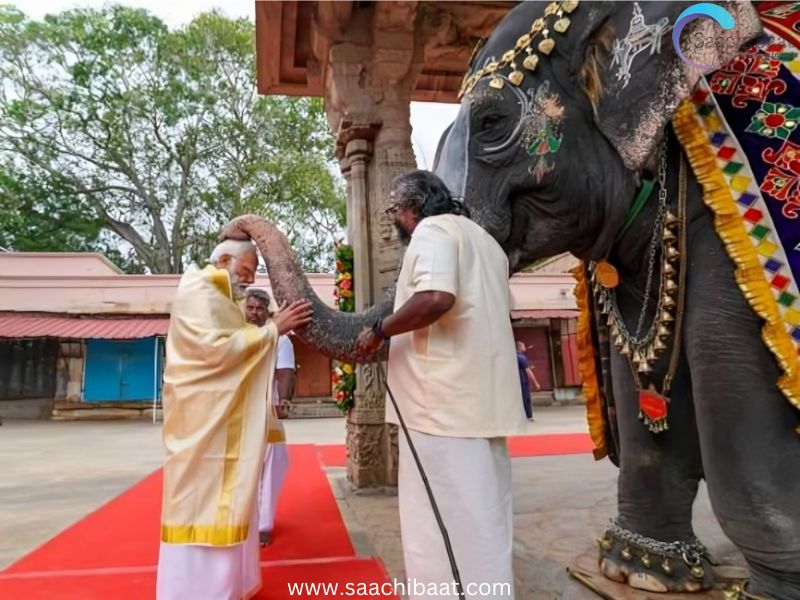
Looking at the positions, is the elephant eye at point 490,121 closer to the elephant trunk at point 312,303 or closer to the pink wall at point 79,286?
the elephant trunk at point 312,303

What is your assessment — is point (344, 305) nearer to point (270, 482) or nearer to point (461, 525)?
point (270, 482)

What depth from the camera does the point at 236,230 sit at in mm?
2227

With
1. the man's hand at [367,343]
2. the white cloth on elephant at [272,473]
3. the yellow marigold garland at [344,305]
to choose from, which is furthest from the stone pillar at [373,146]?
the man's hand at [367,343]

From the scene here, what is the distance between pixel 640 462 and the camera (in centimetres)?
239

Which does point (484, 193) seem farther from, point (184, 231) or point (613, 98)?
point (184, 231)

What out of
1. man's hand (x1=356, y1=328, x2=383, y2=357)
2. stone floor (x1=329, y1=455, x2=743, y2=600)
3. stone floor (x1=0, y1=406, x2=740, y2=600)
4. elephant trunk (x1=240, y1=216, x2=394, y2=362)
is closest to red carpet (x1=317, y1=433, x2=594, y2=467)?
stone floor (x1=0, y1=406, x2=740, y2=600)

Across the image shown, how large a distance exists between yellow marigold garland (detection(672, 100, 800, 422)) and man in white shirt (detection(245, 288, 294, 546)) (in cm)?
185

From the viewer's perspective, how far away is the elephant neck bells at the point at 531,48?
6.81 ft

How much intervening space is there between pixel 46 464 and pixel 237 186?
38.0ft

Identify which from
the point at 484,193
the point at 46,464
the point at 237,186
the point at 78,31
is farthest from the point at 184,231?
the point at 484,193

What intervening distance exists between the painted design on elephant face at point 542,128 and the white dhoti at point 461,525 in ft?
3.06

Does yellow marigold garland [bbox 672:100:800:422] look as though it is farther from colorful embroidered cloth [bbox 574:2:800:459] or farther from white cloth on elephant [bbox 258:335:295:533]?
white cloth on elephant [bbox 258:335:295:533]

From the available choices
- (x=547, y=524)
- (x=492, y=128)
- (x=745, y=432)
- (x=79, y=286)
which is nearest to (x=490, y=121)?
(x=492, y=128)

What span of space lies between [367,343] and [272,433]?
1.59 metres
